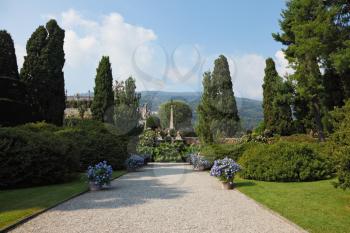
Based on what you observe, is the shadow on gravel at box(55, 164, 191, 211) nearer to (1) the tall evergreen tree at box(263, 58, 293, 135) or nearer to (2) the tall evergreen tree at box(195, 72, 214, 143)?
(2) the tall evergreen tree at box(195, 72, 214, 143)

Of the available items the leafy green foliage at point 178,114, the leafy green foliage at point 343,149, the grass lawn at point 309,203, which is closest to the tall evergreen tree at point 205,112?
the grass lawn at point 309,203

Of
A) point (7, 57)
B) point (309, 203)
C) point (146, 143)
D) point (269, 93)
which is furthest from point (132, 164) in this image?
point (269, 93)

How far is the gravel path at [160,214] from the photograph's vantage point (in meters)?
6.64

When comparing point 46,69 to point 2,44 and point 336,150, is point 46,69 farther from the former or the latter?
point 336,150

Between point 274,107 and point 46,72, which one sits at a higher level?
point 46,72

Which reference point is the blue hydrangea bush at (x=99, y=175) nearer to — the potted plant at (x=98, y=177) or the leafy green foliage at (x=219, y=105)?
the potted plant at (x=98, y=177)

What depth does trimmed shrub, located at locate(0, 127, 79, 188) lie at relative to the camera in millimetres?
11602

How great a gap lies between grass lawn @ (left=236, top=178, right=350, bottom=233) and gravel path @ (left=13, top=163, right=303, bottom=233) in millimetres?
324

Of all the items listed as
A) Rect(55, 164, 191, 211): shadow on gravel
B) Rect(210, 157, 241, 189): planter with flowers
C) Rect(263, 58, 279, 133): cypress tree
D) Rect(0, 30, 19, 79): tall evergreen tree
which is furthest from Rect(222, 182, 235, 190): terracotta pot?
Rect(263, 58, 279, 133): cypress tree

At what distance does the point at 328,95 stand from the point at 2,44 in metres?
22.9

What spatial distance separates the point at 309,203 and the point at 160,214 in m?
3.57

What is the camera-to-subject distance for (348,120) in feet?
26.0

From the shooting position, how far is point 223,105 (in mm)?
33000

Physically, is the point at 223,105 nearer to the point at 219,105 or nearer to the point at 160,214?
the point at 219,105
